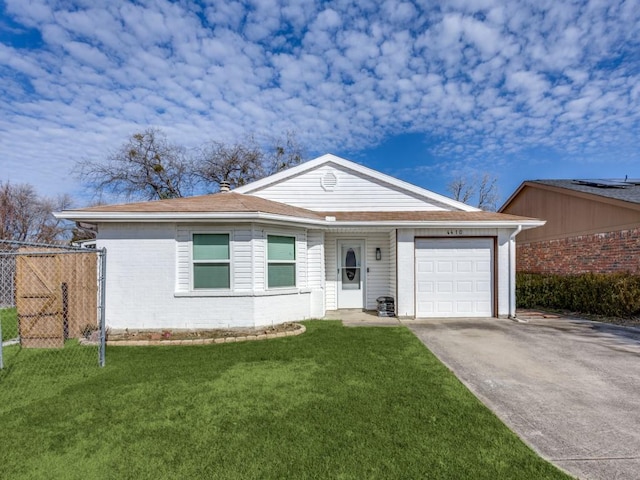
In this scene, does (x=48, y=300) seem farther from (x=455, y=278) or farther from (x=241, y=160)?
(x=241, y=160)

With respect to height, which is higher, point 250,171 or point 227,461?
point 250,171

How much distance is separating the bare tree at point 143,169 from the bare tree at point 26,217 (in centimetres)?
396

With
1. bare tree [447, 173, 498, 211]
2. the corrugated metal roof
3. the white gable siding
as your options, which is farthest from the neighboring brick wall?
bare tree [447, 173, 498, 211]

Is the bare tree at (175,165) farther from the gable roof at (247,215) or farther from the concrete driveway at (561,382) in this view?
the concrete driveway at (561,382)

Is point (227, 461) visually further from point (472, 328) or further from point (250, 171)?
point (250, 171)

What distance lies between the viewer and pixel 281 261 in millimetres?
8234

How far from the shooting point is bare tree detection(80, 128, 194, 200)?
72.2ft

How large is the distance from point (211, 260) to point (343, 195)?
5136 mm

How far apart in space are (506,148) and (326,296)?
14.4 m

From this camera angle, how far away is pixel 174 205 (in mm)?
8039

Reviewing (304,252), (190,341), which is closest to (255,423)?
(190,341)

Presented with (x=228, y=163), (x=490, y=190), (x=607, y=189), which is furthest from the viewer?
(x=490, y=190)

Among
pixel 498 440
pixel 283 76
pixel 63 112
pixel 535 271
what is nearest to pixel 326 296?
pixel 498 440

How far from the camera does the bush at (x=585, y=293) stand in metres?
8.82
